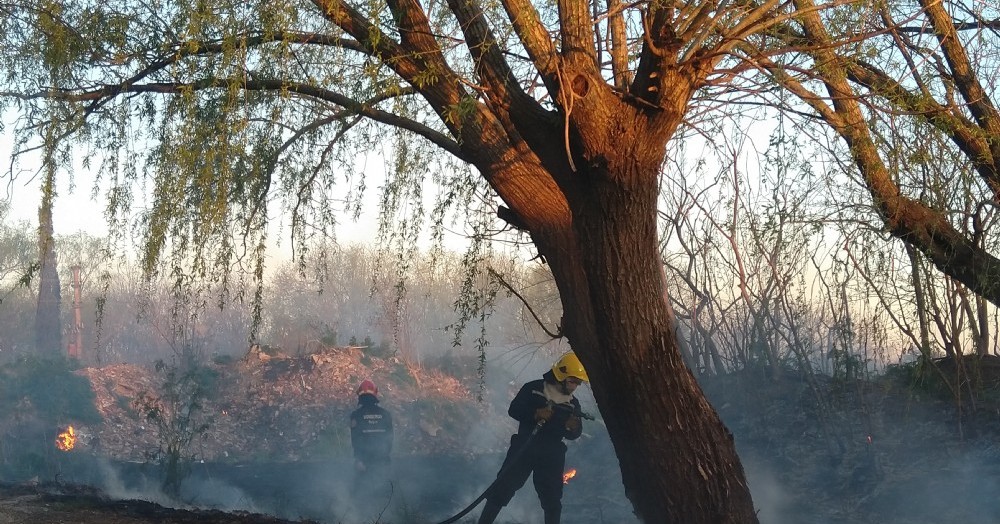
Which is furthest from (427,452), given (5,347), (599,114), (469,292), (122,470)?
(5,347)

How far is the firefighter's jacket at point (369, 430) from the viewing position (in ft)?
43.5

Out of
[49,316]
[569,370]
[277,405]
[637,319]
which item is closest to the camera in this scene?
[637,319]

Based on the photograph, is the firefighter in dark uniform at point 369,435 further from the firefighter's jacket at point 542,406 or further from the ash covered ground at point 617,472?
the firefighter's jacket at point 542,406

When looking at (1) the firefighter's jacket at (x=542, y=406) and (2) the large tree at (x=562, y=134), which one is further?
(1) the firefighter's jacket at (x=542, y=406)

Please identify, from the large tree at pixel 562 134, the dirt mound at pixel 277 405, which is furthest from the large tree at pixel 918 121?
the dirt mound at pixel 277 405

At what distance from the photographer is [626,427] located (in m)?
5.82

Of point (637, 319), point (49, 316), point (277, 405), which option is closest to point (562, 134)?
point (637, 319)

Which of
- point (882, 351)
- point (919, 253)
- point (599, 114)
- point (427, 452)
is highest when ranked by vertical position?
point (599, 114)

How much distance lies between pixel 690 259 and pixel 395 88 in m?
7.29

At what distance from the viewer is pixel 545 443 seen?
28.3ft

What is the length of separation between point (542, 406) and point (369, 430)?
17.1ft

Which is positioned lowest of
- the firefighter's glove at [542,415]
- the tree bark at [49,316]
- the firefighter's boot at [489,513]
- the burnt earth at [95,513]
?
the firefighter's boot at [489,513]

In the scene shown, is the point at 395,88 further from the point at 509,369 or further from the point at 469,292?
the point at 509,369

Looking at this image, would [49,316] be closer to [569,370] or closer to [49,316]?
[49,316]
